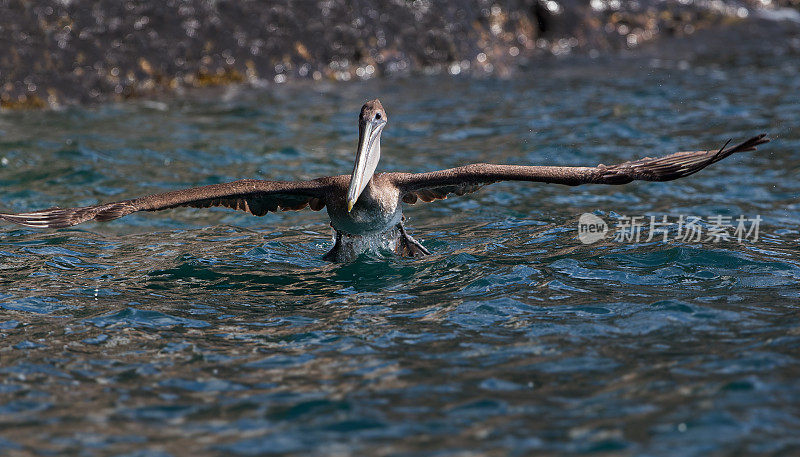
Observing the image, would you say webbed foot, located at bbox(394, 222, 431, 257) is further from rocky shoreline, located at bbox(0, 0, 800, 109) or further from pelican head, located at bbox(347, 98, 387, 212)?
rocky shoreline, located at bbox(0, 0, 800, 109)

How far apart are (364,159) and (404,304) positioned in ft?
3.82

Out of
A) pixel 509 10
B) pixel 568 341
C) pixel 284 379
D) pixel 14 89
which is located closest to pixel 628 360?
pixel 568 341

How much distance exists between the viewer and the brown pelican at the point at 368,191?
281 inches

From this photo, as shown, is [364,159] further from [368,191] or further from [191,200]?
[191,200]

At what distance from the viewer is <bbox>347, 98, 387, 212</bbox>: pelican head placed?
22.9ft

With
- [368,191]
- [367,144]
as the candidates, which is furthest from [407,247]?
[367,144]

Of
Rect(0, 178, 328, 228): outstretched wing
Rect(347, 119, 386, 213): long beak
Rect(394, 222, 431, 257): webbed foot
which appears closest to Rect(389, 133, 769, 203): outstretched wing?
Rect(347, 119, 386, 213): long beak

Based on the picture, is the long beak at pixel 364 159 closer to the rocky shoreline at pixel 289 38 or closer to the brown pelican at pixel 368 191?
the brown pelican at pixel 368 191

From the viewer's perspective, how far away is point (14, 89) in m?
13.5

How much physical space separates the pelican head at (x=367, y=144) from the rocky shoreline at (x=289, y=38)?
7.92 metres

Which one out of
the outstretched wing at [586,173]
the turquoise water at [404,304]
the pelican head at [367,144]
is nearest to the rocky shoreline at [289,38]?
the turquoise water at [404,304]

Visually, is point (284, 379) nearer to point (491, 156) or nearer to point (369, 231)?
point (369, 231)

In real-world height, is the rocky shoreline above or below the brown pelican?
above

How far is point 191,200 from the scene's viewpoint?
724 cm
